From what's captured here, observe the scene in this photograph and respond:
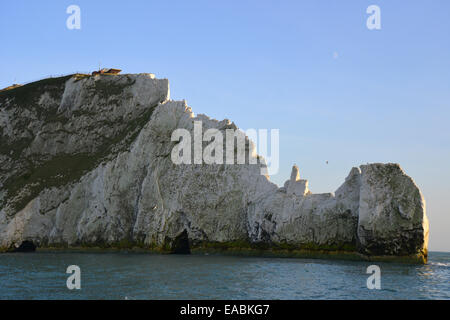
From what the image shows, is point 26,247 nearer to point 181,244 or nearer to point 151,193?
point 151,193

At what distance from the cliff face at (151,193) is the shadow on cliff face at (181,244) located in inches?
5.8

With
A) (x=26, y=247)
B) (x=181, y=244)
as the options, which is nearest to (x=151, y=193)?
(x=181, y=244)

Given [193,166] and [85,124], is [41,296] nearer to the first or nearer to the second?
[193,166]

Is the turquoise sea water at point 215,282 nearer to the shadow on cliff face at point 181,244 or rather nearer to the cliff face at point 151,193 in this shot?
the cliff face at point 151,193

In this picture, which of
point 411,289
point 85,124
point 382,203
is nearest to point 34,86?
point 85,124

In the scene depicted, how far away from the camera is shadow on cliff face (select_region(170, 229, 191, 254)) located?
65500 mm

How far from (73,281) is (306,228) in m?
32.5

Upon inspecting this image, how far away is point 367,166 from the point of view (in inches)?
2178

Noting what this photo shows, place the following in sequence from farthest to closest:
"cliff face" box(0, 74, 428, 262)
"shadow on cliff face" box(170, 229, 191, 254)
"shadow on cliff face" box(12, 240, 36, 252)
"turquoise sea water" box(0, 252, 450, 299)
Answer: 1. "shadow on cliff face" box(12, 240, 36, 252)
2. "shadow on cliff face" box(170, 229, 191, 254)
3. "cliff face" box(0, 74, 428, 262)
4. "turquoise sea water" box(0, 252, 450, 299)

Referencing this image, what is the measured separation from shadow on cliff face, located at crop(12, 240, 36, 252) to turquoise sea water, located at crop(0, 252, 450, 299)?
2839 cm

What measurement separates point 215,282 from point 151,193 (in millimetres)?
35865

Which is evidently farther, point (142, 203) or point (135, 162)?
point (135, 162)

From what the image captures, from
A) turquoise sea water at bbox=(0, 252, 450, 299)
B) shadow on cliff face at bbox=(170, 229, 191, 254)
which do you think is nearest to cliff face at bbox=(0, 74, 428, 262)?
shadow on cliff face at bbox=(170, 229, 191, 254)

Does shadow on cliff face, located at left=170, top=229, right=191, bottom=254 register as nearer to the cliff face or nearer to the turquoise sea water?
the cliff face
